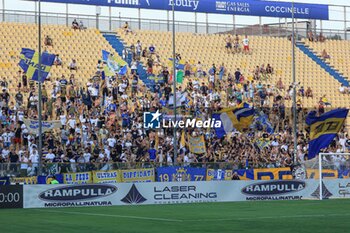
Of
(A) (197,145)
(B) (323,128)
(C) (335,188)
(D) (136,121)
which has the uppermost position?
(D) (136,121)

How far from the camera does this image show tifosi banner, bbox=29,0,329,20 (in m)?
61.9

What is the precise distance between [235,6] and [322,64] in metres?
7.80

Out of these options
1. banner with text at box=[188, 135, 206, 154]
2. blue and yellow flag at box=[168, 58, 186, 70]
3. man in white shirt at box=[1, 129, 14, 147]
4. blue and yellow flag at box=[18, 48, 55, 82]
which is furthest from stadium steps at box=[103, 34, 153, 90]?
blue and yellow flag at box=[18, 48, 55, 82]

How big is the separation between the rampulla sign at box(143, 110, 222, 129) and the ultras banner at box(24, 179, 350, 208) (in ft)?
31.4

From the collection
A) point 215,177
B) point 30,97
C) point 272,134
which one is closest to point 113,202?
point 215,177

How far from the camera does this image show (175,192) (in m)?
34.4

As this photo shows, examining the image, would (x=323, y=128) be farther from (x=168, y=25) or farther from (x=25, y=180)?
(x=168, y=25)

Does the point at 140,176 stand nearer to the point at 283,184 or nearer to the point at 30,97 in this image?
the point at 283,184

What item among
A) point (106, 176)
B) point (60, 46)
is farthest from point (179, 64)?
point (106, 176)

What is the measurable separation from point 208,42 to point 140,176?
24.2 m

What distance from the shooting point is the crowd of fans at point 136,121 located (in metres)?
41.9

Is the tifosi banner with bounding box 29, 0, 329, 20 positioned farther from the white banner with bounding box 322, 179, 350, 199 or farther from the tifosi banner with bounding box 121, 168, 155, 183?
the white banner with bounding box 322, 179, 350, 199

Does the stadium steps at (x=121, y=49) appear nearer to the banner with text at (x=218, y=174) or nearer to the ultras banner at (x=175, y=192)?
the banner with text at (x=218, y=174)

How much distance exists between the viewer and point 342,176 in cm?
3769
